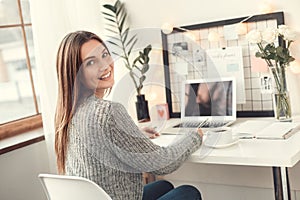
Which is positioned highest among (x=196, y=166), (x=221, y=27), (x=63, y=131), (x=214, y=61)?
(x=221, y=27)

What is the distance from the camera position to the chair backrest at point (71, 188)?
1.58 m

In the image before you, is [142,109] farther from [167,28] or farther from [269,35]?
[269,35]

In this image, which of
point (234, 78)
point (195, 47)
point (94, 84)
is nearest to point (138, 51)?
point (195, 47)

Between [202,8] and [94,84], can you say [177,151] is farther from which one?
[202,8]

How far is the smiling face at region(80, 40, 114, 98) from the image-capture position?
177 centimetres

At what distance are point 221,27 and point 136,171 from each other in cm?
99

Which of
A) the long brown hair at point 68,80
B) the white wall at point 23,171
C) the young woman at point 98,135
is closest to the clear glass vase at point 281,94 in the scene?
the young woman at point 98,135

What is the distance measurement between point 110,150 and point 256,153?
526mm

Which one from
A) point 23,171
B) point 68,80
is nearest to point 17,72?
point 23,171

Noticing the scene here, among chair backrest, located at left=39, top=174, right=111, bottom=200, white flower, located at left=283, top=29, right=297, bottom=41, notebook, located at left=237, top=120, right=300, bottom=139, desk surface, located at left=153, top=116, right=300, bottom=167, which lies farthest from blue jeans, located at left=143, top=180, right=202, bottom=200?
white flower, located at left=283, top=29, right=297, bottom=41

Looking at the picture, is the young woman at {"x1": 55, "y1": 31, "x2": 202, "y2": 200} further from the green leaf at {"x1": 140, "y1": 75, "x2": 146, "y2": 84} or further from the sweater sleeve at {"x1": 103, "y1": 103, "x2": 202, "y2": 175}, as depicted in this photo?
the green leaf at {"x1": 140, "y1": 75, "x2": 146, "y2": 84}

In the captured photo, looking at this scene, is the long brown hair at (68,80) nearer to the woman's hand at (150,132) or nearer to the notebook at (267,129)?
the woman's hand at (150,132)

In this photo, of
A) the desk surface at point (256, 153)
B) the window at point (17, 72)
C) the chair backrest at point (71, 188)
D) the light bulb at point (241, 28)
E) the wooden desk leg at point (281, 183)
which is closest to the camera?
the chair backrest at point (71, 188)

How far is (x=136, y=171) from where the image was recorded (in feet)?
5.74
